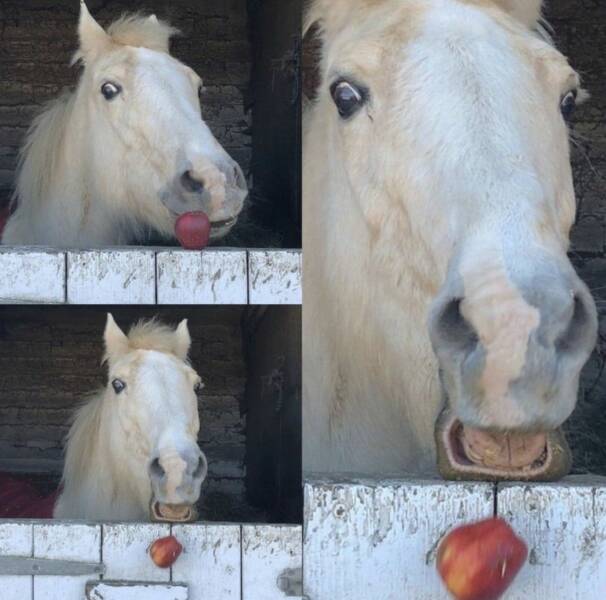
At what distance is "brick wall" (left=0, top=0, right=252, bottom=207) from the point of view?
2119 millimetres

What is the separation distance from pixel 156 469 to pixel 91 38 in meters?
0.65

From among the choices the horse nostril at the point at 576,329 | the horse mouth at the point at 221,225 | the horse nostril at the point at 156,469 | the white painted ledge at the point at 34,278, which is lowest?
the horse nostril at the point at 156,469

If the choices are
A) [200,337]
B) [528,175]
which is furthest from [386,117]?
[200,337]

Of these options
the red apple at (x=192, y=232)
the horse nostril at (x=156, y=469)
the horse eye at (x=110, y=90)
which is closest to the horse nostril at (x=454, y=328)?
the red apple at (x=192, y=232)

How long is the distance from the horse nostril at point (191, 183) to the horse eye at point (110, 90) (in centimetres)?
30

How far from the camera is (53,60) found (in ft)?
7.04

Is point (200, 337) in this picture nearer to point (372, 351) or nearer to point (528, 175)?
point (372, 351)

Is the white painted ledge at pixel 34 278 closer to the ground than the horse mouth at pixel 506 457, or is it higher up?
higher up

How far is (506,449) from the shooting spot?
0.77 m

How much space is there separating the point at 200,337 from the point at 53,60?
549mm

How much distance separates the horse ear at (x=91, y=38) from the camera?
1561mm

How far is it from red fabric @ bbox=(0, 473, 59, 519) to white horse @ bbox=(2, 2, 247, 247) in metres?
0.35

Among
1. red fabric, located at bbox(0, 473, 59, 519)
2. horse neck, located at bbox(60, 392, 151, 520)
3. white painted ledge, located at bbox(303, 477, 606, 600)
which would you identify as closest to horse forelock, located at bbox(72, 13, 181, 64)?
horse neck, located at bbox(60, 392, 151, 520)

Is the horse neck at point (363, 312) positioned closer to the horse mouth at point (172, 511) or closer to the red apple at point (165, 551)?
the horse mouth at point (172, 511)
